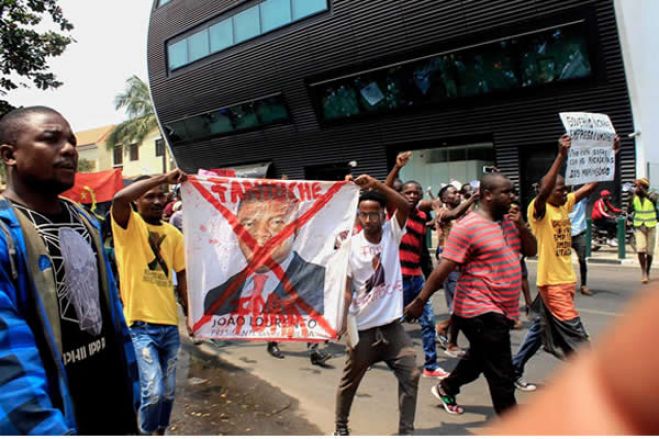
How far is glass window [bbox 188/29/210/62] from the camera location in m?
25.7

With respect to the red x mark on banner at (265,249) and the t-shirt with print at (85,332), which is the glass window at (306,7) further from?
the t-shirt with print at (85,332)

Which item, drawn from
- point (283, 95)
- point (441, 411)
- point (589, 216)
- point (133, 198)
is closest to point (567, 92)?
point (589, 216)

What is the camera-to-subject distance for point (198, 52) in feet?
86.4

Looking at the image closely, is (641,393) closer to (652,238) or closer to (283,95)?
(652,238)

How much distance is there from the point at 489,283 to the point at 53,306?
9.49 feet

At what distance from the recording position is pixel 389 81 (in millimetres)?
19062

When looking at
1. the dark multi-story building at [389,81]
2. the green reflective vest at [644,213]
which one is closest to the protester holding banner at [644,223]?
the green reflective vest at [644,213]

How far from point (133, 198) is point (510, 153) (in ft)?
49.0

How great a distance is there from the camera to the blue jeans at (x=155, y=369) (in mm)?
3316

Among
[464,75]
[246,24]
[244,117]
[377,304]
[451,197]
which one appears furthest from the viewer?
[244,117]

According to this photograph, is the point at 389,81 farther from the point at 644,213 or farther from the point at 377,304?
the point at 377,304

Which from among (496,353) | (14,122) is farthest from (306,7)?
(14,122)

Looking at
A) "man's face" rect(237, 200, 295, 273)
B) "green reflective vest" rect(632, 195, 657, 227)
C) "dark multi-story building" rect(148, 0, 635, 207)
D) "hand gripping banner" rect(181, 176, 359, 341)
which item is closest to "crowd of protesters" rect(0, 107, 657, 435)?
"hand gripping banner" rect(181, 176, 359, 341)

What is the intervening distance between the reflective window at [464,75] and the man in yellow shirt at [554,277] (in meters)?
11.6
